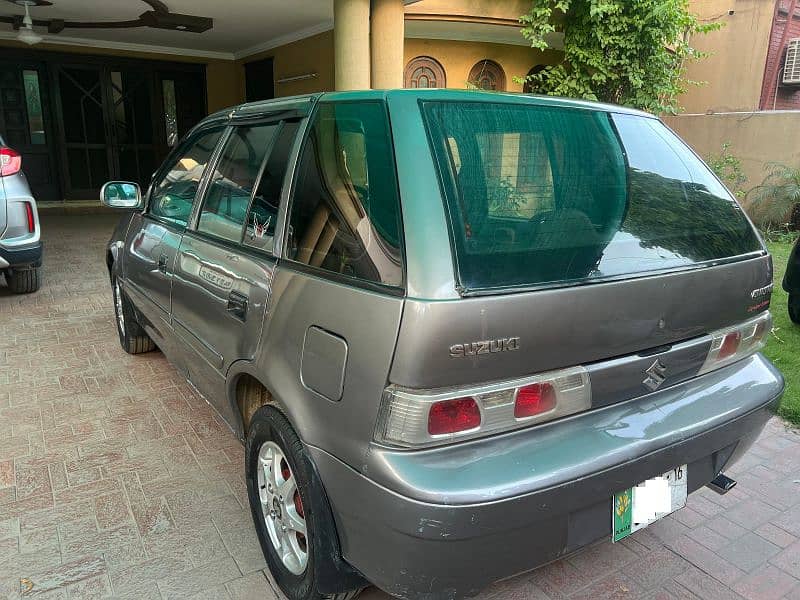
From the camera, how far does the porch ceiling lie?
801 centimetres

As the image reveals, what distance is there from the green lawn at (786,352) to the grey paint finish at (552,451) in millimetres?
1976

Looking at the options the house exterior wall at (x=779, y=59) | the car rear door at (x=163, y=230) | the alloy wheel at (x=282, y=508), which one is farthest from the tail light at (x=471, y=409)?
the house exterior wall at (x=779, y=59)

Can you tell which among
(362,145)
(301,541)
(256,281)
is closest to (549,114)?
(362,145)

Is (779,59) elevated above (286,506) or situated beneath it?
elevated above

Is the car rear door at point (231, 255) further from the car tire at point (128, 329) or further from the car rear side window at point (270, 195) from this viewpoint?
the car tire at point (128, 329)

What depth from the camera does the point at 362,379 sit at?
64.5 inches

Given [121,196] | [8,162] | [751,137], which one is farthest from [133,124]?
[751,137]

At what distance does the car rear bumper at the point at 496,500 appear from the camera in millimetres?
1550

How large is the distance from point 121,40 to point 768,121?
36.7 feet

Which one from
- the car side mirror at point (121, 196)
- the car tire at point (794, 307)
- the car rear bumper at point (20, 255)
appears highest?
the car side mirror at point (121, 196)

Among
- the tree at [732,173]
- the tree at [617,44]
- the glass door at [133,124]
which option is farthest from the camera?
the glass door at [133,124]

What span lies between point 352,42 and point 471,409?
20.2ft

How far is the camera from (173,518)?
261 cm

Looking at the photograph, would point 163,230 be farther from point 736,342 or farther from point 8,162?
point 8,162
